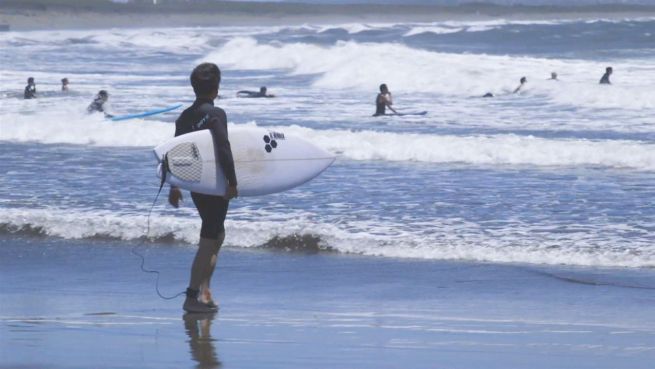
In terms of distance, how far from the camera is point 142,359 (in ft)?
19.5

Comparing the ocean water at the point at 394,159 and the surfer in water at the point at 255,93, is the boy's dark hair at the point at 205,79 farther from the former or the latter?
the surfer in water at the point at 255,93

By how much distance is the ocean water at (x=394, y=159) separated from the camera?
10.8 metres

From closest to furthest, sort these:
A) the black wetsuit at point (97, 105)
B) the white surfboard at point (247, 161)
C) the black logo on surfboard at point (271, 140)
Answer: the white surfboard at point (247, 161) → the black logo on surfboard at point (271, 140) → the black wetsuit at point (97, 105)

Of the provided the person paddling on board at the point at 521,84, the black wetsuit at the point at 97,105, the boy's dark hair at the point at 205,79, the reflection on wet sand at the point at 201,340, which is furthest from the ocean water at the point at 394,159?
the boy's dark hair at the point at 205,79

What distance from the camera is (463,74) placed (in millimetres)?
36844

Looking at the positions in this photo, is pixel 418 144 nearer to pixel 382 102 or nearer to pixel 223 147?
pixel 382 102

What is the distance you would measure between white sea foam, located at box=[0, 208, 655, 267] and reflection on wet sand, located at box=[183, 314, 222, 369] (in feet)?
10.4

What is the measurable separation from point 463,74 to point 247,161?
1154 inches

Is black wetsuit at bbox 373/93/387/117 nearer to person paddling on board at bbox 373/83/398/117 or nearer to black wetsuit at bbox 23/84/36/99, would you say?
person paddling on board at bbox 373/83/398/117

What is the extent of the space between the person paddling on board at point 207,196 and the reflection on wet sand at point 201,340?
15 cm

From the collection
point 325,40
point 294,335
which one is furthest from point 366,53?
point 294,335

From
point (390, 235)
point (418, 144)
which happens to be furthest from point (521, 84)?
point (390, 235)

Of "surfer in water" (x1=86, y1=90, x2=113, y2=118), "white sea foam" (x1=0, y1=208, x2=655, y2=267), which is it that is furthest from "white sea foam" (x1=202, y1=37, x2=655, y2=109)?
"white sea foam" (x1=0, y1=208, x2=655, y2=267)

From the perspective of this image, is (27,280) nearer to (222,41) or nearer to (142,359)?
(142,359)
